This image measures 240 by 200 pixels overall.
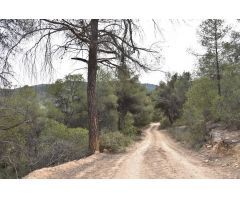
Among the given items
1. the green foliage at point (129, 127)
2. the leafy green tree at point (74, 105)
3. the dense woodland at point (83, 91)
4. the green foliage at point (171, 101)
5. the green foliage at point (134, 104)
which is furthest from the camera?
the green foliage at point (171, 101)

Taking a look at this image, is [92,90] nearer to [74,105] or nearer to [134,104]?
[74,105]

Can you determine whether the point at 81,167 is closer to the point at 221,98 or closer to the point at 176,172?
the point at 176,172

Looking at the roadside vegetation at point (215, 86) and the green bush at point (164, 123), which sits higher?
the roadside vegetation at point (215, 86)

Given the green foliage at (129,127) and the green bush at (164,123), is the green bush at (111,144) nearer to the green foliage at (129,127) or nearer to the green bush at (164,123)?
the green foliage at (129,127)

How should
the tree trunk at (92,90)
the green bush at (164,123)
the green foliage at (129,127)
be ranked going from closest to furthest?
the tree trunk at (92,90), the green foliage at (129,127), the green bush at (164,123)

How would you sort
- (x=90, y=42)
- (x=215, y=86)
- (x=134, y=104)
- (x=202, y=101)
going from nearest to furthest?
1. (x=90, y=42)
2. (x=215, y=86)
3. (x=202, y=101)
4. (x=134, y=104)

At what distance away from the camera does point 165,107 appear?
35.4 m

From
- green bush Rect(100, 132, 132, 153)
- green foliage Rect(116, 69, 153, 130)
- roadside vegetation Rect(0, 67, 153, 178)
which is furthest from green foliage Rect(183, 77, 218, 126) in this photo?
green foliage Rect(116, 69, 153, 130)

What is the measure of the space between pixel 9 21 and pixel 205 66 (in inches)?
399

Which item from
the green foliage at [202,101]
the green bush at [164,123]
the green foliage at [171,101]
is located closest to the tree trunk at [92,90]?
the green foliage at [202,101]

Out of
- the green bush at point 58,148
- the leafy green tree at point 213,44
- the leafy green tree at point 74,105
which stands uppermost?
the leafy green tree at point 213,44

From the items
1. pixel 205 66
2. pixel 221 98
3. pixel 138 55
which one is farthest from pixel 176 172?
pixel 205 66

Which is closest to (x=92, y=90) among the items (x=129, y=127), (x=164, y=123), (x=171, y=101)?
(x=129, y=127)

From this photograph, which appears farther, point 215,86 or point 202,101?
point 202,101
